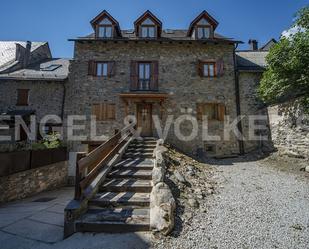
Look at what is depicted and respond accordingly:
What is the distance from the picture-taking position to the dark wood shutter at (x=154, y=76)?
11.1 meters

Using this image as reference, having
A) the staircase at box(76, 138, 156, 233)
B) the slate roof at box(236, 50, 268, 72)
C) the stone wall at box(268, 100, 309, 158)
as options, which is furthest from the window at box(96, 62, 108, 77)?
the stone wall at box(268, 100, 309, 158)

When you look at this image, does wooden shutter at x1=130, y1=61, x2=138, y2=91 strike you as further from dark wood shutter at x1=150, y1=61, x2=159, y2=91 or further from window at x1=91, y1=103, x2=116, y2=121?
window at x1=91, y1=103, x2=116, y2=121

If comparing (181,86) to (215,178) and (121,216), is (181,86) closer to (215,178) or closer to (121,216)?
(215,178)

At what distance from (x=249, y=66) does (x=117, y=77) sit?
27.6 feet

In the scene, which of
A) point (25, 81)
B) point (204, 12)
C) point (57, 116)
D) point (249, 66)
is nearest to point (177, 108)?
point (249, 66)

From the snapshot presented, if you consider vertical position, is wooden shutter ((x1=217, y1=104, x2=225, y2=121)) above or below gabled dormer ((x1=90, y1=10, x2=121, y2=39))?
below

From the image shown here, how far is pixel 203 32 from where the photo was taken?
1155 centimetres

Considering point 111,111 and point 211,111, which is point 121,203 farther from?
point 211,111

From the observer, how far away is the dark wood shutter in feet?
36.3

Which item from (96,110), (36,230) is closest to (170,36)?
(96,110)

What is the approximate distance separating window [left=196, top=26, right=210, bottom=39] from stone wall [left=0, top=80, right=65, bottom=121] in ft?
30.3

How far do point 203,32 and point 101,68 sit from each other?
6.89 metres

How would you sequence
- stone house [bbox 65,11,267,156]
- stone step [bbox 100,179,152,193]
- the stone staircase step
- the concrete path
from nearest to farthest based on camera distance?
the concrete path < stone step [bbox 100,179,152,193] < the stone staircase step < stone house [bbox 65,11,267,156]

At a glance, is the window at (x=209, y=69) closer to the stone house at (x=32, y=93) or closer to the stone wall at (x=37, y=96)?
the stone house at (x=32, y=93)
